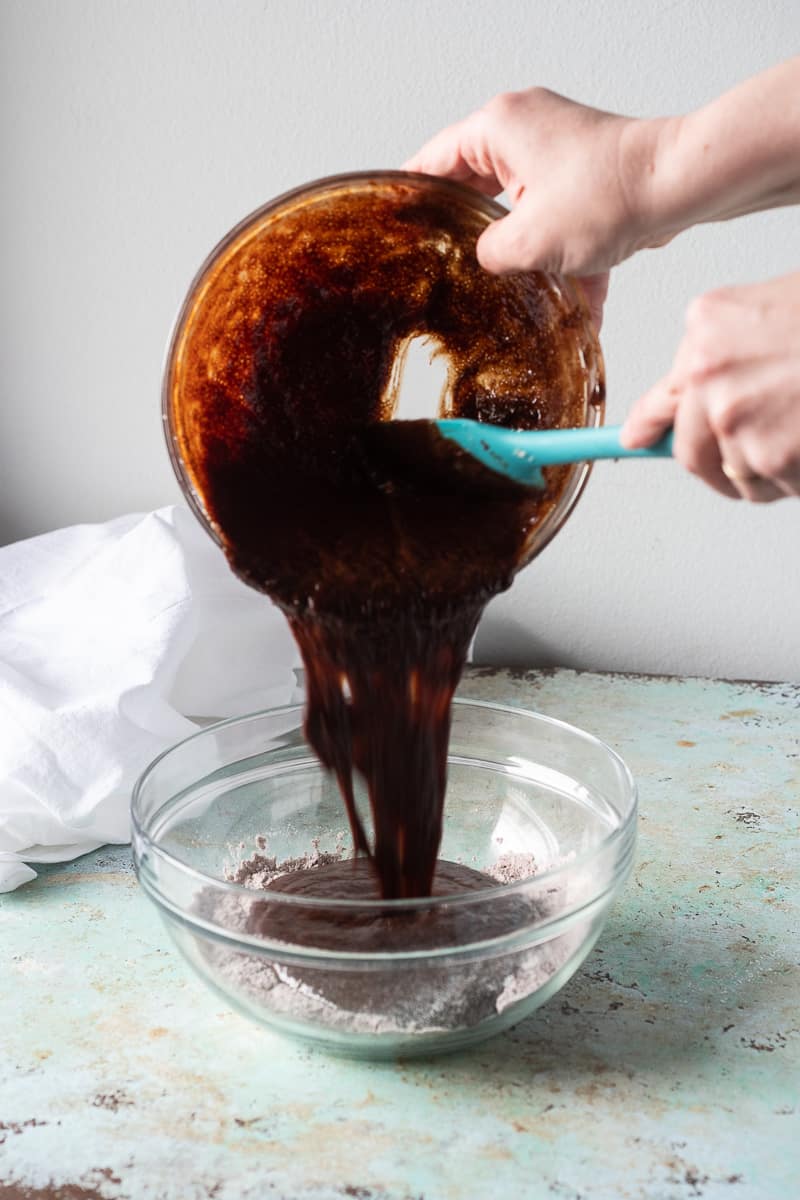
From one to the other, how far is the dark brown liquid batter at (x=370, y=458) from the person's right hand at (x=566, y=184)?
52mm

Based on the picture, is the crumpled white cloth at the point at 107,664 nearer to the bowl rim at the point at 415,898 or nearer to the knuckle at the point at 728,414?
the bowl rim at the point at 415,898

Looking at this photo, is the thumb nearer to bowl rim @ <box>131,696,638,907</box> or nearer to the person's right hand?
the person's right hand

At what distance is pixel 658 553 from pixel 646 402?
38.3 inches

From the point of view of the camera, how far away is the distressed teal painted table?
0.85 meters

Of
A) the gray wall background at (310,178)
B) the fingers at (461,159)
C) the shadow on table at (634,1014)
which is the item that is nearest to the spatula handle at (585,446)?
the fingers at (461,159)

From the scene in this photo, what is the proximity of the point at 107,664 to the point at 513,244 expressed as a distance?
75 cm

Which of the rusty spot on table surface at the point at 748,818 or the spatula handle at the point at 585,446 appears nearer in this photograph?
the spatula handle at the point at 585,446

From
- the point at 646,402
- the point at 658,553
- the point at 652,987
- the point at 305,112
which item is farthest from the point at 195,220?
the point at 652,987

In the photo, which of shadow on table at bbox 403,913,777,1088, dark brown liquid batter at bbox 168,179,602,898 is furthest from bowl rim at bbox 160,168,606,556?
shadow on table at bbox 403,913,777,1088

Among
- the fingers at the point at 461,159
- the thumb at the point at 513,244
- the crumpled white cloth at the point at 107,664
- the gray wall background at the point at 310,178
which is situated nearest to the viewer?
the thumb at the point at 513,244

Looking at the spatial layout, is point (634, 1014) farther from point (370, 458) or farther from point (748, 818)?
point (370, 458)

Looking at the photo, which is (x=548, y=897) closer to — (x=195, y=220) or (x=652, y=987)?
(x=652, y=987)

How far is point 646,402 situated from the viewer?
2.73 ft

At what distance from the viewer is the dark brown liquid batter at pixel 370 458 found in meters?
1.00
